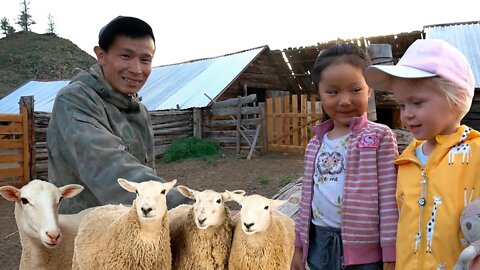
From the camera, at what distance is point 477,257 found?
4.31ft

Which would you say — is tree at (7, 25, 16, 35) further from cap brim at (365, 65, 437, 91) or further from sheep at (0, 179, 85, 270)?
cap brim at (365, 65, 437, 91)

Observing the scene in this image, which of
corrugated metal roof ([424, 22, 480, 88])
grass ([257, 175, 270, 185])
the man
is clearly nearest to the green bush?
grass ([257, 175, 270, 185])

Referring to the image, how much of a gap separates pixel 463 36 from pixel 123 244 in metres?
15.9

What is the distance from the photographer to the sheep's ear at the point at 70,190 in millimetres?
2141

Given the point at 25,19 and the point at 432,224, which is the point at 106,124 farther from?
the point at 25,19

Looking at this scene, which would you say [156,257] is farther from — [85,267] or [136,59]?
[136,59]

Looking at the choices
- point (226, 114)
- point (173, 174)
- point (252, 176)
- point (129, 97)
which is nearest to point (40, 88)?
point (226, 114)

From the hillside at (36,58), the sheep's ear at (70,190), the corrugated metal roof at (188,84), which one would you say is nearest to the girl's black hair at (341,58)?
the sheep's ear at (70,190)

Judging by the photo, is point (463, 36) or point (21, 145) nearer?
point (21, 145)

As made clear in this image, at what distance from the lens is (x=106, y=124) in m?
2.31

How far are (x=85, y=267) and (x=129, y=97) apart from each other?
1.19 meters

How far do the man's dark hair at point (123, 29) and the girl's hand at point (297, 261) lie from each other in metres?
1.54

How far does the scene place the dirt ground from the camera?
7.16 metres

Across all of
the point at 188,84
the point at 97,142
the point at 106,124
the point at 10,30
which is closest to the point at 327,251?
the point at 97,142
